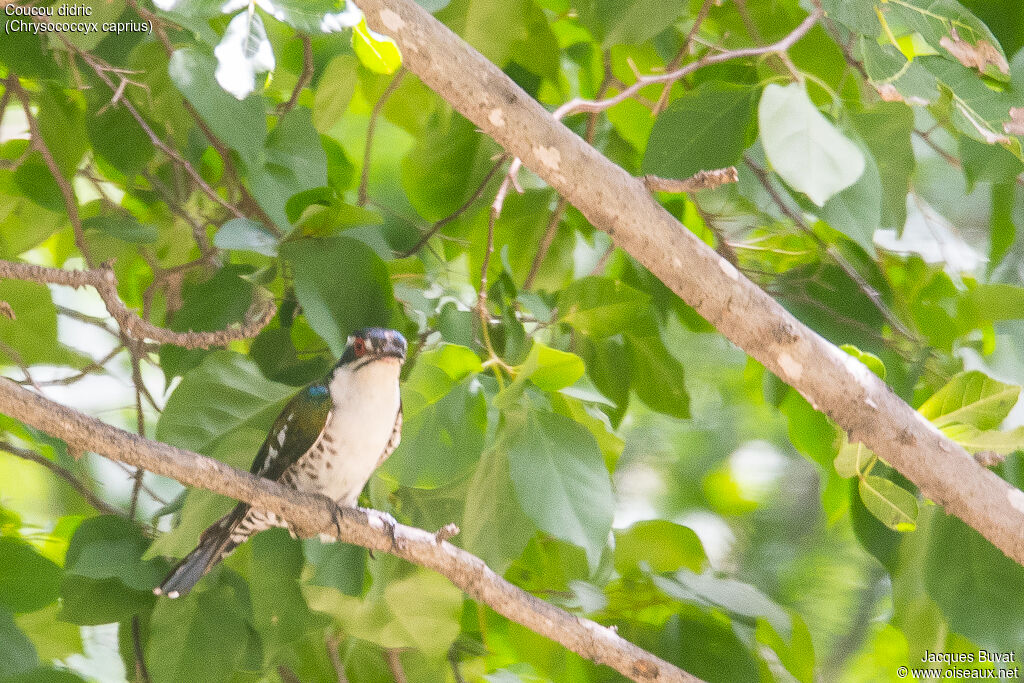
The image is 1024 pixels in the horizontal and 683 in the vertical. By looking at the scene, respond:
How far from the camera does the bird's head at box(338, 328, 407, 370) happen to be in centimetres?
120

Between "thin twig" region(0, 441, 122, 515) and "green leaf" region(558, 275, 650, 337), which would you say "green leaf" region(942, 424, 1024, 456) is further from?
"thin twig" region(0, 441, 122, 515)

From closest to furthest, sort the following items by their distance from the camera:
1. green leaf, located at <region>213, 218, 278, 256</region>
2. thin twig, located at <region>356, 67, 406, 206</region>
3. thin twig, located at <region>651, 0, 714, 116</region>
→ 1. green leaf, located at <region>213, 218, 278, 256</region>
2. thin twig, located at <region>651, 0, 714, 116</region>
3. thin twig, located at <region>356, 67, 406, 206</region>

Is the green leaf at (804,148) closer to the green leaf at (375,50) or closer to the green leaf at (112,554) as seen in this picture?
the green leaf at (375,50)

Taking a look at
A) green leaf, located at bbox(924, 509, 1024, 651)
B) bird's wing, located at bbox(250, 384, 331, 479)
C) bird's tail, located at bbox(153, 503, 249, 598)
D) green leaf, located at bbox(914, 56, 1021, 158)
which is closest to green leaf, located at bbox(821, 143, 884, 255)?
green leaf, located at bbox(914, 56, 1021, 158)

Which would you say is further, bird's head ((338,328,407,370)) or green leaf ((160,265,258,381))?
green leaf ((160,265,258,381))

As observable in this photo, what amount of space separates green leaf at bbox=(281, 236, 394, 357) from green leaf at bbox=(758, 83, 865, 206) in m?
0.52

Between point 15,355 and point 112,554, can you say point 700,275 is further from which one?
point 15,355

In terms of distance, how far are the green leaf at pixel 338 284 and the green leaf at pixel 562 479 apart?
25 centimetres

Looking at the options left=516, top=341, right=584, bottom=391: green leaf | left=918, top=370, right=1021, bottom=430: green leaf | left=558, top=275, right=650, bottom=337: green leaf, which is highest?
left=558, top=275, right=650, bottom=337: green leaf

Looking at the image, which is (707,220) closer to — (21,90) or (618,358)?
(618,358)

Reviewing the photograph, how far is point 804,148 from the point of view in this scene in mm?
988

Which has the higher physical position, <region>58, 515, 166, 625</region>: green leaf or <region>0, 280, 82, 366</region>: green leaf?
<region>0, 280, 82, 366</region>: green leaf

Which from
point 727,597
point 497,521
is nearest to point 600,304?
point 497,521

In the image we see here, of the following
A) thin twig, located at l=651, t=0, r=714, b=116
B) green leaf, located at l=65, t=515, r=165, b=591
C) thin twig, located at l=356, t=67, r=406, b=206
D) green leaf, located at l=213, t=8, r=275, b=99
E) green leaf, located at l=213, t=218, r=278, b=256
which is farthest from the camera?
thin twig, located at l=356, t=67, r=406, b=206
